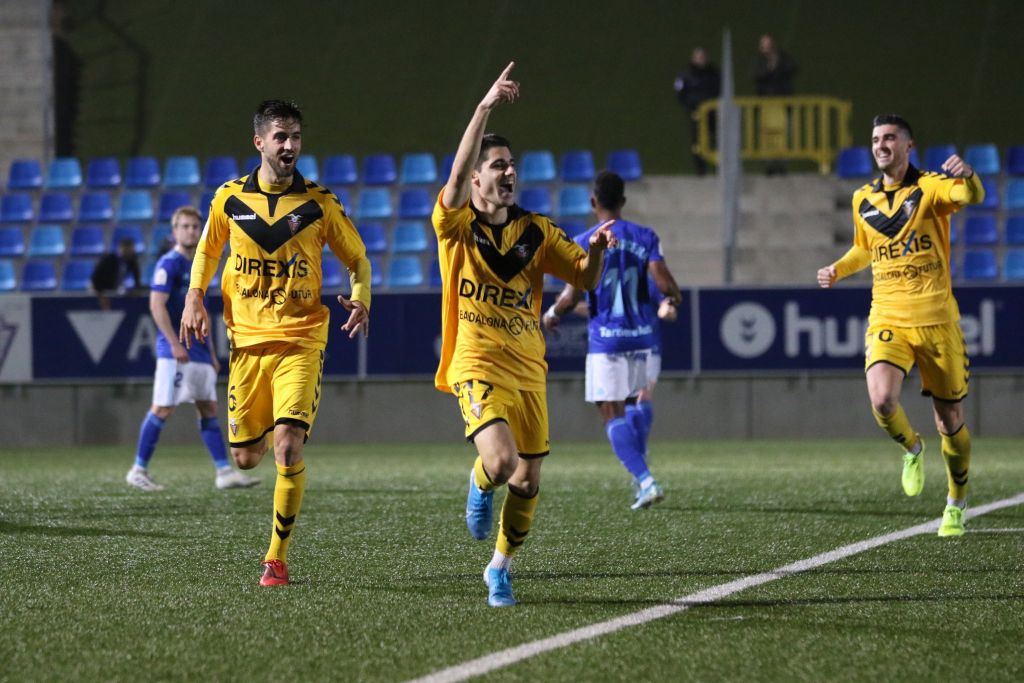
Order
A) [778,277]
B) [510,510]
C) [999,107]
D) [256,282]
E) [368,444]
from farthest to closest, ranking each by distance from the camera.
→ [999,107]
[778,277]
[368,444]
[256,282]
[510,510]

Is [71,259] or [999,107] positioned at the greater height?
[999,107]

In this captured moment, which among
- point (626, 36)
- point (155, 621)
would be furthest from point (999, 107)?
point (155, 621)

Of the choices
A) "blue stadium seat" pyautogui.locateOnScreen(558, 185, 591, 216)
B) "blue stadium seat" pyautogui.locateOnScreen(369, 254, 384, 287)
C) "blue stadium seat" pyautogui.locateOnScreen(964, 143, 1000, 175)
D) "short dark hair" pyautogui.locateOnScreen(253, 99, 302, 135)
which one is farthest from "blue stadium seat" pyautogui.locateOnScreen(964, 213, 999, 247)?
"short dark hair" pyautogui.locateOnScreen(253, 99, 302, 135)

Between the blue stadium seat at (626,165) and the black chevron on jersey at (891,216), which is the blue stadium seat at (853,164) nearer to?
the blue stadium seat at (626,165)

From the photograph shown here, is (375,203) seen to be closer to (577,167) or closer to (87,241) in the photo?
(577,167)

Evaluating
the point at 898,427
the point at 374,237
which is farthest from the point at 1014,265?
the point at 898,427

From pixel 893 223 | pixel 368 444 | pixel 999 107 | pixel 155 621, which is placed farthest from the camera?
pixel 999 107

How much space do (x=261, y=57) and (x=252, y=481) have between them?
16.6m

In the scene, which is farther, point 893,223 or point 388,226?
point 388,226

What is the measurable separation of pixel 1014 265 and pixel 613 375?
37.2 feet

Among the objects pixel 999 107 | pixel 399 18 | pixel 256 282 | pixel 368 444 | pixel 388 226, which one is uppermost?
pixel 399 18

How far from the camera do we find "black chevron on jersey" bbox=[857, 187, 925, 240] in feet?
25.4

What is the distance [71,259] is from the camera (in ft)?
66.8

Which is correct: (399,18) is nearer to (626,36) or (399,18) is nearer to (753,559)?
(626,36)
